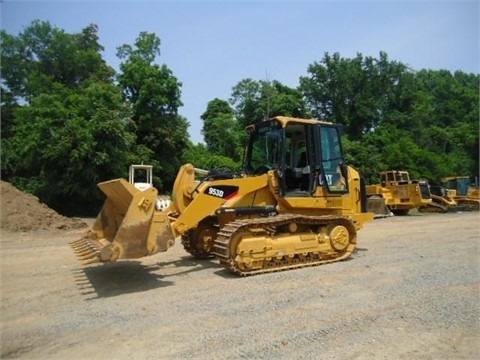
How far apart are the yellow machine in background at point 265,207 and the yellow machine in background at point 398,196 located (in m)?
12.0

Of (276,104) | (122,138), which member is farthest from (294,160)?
(276,104)

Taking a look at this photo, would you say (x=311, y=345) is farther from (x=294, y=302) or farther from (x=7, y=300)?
(x=7, y=300)

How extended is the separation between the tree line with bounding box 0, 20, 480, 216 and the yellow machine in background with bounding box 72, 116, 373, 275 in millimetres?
8179

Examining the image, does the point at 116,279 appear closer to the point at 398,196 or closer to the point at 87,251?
the point at 87,251

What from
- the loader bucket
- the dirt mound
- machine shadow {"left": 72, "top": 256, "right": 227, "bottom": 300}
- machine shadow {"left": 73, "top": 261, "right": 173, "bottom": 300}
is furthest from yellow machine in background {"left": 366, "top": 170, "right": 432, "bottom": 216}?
the loader bucket

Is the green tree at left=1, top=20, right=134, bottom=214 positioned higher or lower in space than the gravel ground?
higher

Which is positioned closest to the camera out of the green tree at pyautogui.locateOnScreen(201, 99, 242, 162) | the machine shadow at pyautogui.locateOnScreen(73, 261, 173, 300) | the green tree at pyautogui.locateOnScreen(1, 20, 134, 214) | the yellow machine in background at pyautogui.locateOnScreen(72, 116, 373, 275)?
the machine shadow at pyautogui.locateOnScreen(73, 261, 173, 300)

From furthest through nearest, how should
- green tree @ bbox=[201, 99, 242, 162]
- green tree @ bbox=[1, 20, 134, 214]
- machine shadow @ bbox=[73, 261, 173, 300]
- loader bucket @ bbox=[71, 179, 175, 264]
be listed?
green tree @ bbox=[201, 99, 242, 162], green tree @ bbox=[1, 20, 134, 214], machine shadow @ bbox=[73, 261, 173, 300], loader bucket @ bbox=[71, 179, 175, 264]

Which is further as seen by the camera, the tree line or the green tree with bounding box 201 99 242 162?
the green tree with bounding box 201 99 242 162

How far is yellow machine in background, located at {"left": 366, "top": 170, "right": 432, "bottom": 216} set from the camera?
67.5 ft

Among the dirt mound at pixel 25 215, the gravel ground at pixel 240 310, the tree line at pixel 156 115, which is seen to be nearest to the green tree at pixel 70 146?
the tree line at pixel 156 115

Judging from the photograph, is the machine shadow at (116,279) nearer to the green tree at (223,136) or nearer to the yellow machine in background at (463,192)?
the yellow machine in background at (463,192)

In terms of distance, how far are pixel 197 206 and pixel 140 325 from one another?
286 centimetres

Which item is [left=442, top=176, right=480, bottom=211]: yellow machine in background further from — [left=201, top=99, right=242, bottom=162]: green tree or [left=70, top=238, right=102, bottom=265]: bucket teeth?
[left=70, top=238, right=102, bottom=265]: bucket teeth
